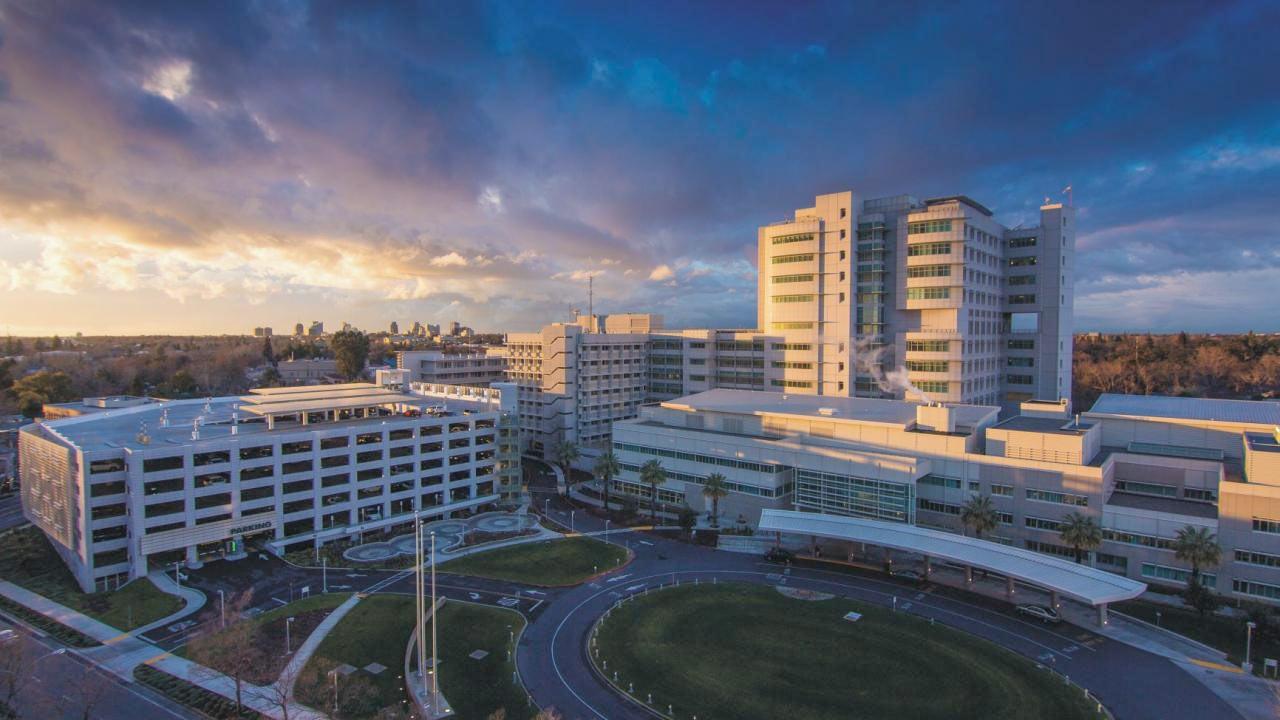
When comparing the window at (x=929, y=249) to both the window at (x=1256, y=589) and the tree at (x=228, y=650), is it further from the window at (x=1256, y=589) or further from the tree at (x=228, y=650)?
the tree at (x=228, y=650)

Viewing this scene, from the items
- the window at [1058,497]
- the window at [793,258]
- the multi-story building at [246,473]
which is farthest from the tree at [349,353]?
the window at [1058,497]

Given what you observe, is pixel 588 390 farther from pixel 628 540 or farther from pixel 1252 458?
pixel 1252 458

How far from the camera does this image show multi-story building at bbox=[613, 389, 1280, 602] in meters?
58.4

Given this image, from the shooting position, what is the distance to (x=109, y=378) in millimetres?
172625

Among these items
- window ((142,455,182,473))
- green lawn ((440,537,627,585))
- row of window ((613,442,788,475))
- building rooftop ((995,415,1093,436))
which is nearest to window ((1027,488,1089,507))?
building rooftop ((995,415,1093,436))

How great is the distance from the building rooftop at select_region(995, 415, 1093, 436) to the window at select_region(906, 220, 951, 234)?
115 ft

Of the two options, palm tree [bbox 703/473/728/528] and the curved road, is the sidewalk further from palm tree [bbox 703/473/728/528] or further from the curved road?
palm tree [bbox 703/473/728/528]

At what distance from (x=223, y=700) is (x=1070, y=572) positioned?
222ft

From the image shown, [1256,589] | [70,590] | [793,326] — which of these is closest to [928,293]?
[793,326]

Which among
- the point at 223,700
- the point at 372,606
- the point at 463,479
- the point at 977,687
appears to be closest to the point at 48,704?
the point at 223,700

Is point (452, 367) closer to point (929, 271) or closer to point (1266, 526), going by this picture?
point (929, 271)

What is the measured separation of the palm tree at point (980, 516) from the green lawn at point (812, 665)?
15.7 metres

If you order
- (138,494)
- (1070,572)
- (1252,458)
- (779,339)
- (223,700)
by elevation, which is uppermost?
(779,339)

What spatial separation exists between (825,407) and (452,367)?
320 feet
